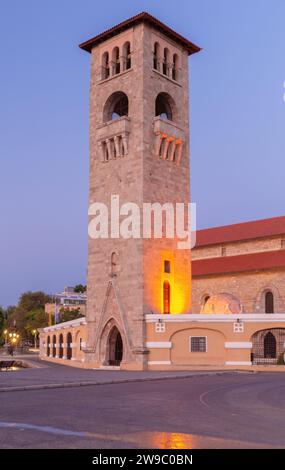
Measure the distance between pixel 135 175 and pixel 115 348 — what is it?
39.2ft

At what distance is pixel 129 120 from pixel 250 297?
19380 millimetres

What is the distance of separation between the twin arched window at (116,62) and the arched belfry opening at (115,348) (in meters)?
18.7

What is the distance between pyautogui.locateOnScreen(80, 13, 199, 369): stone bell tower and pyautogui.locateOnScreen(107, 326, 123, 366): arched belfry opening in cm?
7

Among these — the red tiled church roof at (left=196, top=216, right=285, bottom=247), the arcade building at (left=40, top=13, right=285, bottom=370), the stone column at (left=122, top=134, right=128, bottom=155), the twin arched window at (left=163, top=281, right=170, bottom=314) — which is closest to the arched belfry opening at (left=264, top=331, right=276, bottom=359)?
the arcade building at (left=40, top=13, right=285, bottom=370)

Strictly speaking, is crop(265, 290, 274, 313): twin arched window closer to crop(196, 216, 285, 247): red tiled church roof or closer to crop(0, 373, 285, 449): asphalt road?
crop(196, 216, 285, 247): red tiled church roof

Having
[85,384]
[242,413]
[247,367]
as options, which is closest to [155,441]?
[242,413]

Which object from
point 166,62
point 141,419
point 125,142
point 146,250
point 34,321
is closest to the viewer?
point 141,419

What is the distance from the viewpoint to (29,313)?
113062mm

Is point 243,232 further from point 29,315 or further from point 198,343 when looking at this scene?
point 29,315

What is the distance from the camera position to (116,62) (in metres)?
41.7

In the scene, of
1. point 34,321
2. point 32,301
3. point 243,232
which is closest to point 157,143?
point 243,232

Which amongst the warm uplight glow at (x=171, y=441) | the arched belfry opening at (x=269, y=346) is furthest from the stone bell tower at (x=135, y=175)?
the warm uplight glow at (x=171, y=441)

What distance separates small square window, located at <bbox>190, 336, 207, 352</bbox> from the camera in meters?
35.6
